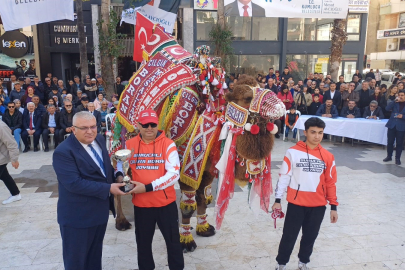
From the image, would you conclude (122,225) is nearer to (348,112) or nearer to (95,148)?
(95,148)

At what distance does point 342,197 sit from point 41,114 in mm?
7426

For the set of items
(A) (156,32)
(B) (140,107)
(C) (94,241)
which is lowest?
(C) (94,241)

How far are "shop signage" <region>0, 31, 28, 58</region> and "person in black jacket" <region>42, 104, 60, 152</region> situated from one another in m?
8.64

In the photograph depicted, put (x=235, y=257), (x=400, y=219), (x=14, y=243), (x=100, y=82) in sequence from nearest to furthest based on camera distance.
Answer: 1. (x=235, y=257)
2. (x=14, y=243)
3. (x=400, y=219)
4. (x=100, y=82)

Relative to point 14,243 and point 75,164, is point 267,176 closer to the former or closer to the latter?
point 75,164

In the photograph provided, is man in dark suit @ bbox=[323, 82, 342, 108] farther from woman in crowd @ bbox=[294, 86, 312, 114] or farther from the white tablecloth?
the white tablecloth

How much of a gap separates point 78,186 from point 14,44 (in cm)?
1567

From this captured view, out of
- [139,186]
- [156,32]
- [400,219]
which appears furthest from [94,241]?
[400,219]

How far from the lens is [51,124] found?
869 cm

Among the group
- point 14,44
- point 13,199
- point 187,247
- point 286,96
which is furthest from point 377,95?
point 14,44

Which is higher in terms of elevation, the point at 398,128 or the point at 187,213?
the point at 398,128

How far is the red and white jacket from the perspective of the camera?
307 centimetres

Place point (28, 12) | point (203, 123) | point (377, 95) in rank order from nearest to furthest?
point (203, 123), point (28, 12), point (377, 95)

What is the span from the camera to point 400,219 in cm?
460
